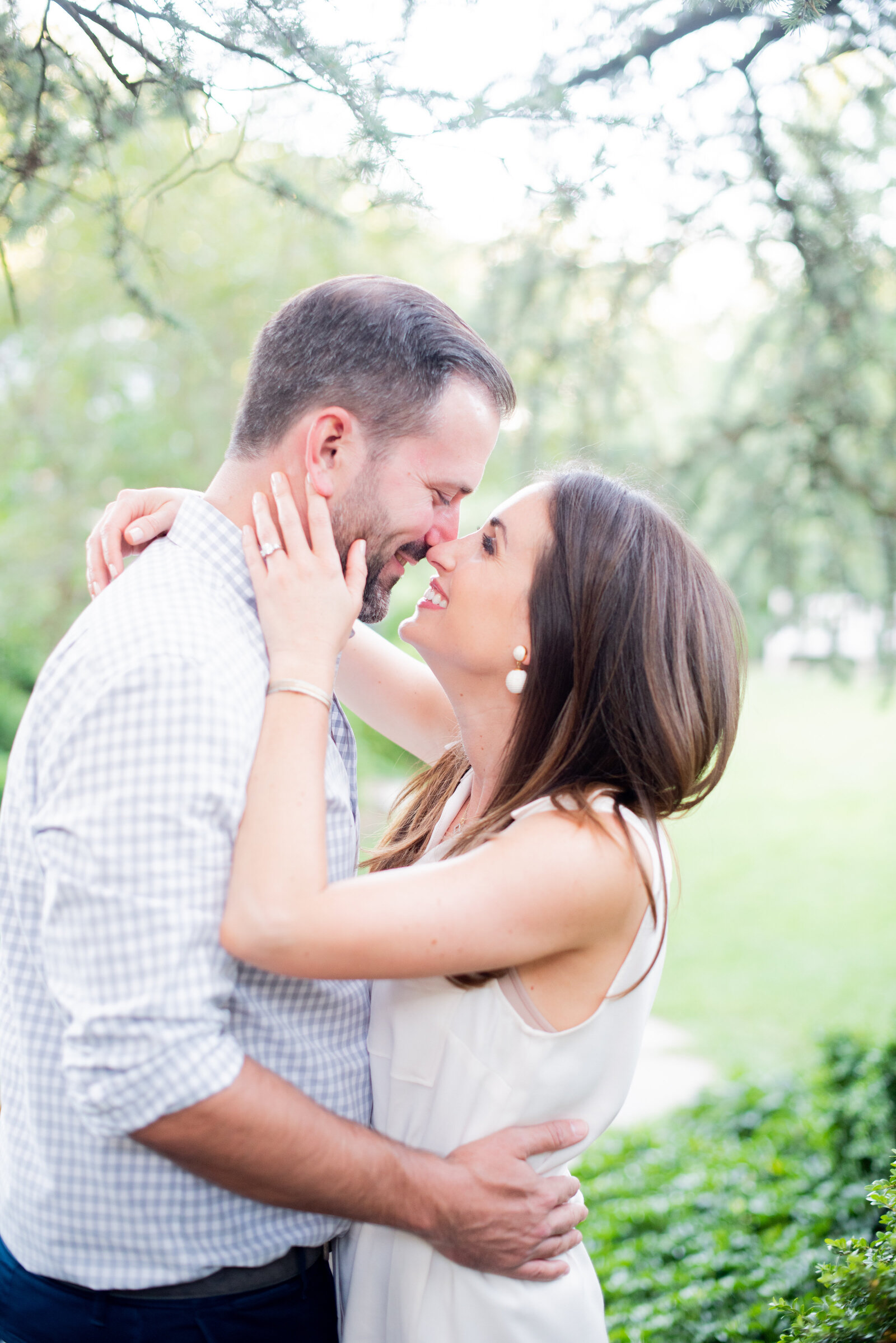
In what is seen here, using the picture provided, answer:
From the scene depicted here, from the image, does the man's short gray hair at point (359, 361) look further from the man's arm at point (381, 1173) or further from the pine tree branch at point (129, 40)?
the man's arm at point (381, 1173)

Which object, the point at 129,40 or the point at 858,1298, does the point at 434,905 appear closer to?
the point at 858,1298

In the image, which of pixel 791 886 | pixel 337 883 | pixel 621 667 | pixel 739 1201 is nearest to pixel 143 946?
pixel 337 883

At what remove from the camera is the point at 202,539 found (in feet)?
5.18

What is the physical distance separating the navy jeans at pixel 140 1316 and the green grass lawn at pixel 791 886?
328cm

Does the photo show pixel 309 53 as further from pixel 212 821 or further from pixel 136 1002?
pixel 136 1002

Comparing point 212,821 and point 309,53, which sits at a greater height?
point 309,53

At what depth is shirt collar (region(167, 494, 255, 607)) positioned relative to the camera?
1.57 meters

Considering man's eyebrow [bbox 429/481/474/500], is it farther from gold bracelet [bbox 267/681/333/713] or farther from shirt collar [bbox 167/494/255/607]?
gold bracelet [bbox 267/681/333/713]

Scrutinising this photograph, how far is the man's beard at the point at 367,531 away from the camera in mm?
1693

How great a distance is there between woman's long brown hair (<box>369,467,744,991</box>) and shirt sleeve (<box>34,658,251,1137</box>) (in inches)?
21.4

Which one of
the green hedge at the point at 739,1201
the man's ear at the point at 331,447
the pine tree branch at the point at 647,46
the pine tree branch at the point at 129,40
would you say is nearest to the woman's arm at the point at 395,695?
the man's ear at the point at 331,447

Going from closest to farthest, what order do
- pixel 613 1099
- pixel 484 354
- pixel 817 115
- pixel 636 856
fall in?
pixel 636 856, pixel 613 1099, pixel 484 354, pixel 817 115

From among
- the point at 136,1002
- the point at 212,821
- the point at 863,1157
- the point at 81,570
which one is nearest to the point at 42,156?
the point at 212,821

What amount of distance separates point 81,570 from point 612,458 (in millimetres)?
5519
